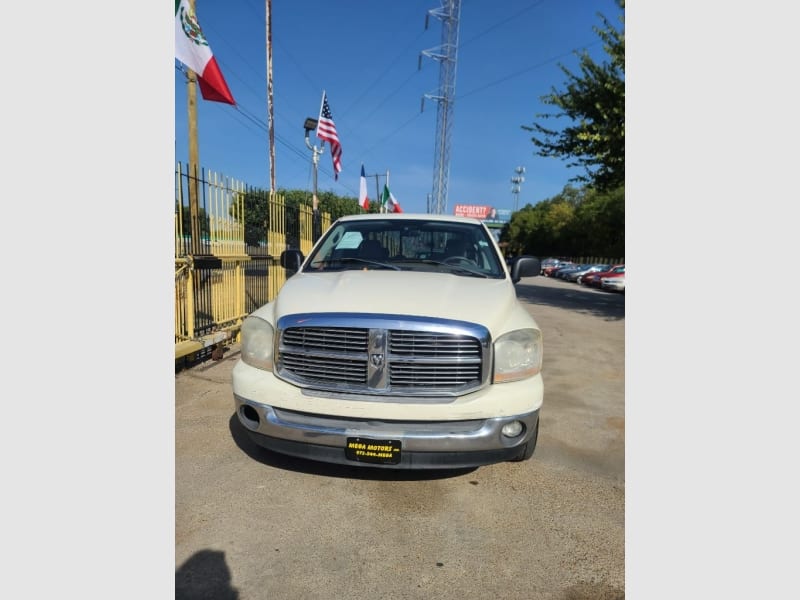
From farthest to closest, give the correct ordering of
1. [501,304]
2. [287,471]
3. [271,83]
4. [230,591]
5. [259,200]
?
1. [271,83]
2. [259,200]
3. [287,471]
4. [501,304]
5. [230,591]

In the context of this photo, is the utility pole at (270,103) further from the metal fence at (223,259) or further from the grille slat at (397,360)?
the grille slat at (397,360)

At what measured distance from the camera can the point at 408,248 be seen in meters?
4.27

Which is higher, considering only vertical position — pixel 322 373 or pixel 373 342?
pixel 373 342

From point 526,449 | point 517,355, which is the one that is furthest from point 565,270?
point 517,355

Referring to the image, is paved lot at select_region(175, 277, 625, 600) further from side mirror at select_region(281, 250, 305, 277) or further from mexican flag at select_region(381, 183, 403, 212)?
mexican flag at select_region(381, 183, 403, 212)

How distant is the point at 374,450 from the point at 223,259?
4.66 meters

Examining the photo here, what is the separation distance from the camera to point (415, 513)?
281cm

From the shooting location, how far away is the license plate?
2602mm

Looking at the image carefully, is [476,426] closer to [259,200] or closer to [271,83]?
[259,200]

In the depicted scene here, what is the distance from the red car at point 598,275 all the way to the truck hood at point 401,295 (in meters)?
24.3

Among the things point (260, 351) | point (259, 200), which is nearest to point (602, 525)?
point (260, 351)

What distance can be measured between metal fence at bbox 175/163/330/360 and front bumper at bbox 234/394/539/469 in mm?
3140

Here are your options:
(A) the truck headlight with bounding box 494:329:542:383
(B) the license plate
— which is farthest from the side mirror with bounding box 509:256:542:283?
(B) the license plate

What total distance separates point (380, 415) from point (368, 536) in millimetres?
677
